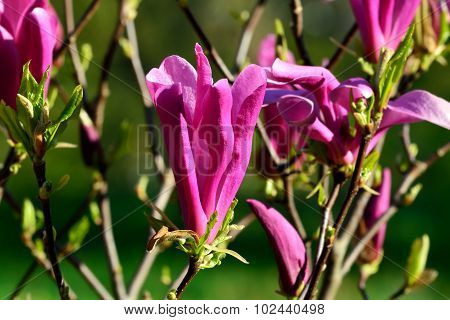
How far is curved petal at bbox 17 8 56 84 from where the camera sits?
2.29 feet

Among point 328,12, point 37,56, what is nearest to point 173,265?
point 37,56

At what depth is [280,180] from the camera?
0.99m

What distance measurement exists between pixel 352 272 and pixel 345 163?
113 inches

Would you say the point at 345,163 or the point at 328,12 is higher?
the point at 345,163

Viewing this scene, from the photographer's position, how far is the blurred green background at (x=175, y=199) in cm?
297

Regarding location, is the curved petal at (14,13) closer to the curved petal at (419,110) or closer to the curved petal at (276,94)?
the curved petal at (276,94)

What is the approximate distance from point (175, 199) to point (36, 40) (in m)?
0.28

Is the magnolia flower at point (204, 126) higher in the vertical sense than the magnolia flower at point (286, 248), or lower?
higher

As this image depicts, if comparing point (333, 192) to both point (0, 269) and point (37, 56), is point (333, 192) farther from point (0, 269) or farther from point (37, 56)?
point (0, 269)

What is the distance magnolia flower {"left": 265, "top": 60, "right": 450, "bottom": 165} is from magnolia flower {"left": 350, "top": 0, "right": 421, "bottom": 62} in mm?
153

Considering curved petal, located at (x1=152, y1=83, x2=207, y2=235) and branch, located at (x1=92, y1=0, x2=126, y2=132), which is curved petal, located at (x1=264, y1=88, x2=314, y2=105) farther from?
branch, located at (x1=92, y1=0, x2=126, y2=132)

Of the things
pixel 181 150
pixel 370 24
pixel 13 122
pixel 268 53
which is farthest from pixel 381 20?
pixel 13 122

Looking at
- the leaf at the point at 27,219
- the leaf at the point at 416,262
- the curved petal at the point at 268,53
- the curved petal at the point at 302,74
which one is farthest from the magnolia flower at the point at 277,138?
the leaf at the point at 27,219

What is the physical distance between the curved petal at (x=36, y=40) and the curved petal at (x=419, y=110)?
1.23 ft
